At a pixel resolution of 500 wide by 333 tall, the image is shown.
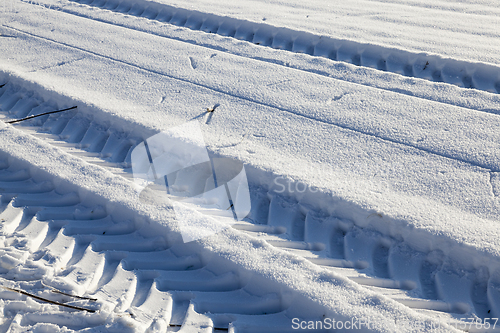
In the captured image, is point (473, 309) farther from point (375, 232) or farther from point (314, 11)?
point (314, 11)

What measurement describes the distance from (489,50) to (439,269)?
2.13 meters

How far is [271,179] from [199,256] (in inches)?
23.3

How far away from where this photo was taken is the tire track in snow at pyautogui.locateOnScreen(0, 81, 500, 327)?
170 centimetres

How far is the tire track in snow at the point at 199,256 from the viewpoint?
170cm

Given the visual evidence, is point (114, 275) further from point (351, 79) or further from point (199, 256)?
point (351, 79)

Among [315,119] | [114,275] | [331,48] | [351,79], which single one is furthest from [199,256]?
[331,48]

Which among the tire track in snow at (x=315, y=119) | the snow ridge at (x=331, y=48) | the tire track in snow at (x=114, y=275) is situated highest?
the snow ridge at (x=331, y=48)

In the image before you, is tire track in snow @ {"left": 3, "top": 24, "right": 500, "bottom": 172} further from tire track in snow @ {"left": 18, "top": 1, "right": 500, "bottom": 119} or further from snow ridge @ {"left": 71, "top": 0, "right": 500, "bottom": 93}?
snow ridge @ {"left": 71, "top": 0, "right": 500, "bottom": 93}

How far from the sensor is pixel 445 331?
Answer: 4.91 feet

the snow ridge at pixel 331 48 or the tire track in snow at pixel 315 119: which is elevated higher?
the snow ridge at pixel 331 48

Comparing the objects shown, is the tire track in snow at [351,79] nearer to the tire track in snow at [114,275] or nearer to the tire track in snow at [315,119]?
the tire track in snow at [315,119]

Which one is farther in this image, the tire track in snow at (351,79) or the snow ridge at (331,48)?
the snow ridge at (331,48)

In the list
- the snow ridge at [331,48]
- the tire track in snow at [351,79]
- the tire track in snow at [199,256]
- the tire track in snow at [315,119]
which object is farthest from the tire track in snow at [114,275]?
the snow ridge at [331,48]

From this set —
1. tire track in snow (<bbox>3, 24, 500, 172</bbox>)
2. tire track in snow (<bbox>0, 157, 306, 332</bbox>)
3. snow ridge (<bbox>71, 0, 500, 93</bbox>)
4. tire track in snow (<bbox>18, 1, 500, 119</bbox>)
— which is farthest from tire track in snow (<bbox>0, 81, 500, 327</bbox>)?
snow ridge (<bbox>71, 0, 500, 93</bbox>)
